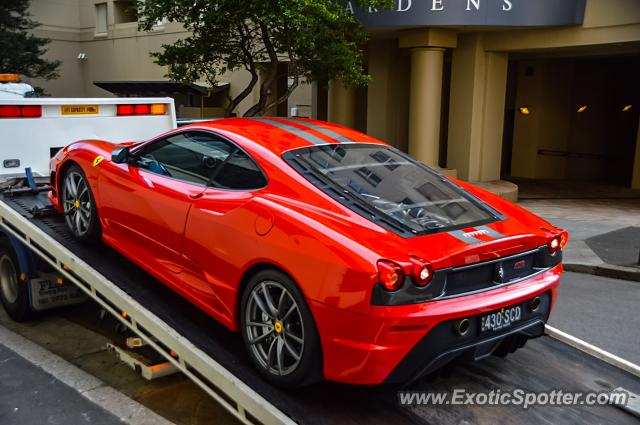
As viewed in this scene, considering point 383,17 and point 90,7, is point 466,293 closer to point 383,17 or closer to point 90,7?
point 383,17

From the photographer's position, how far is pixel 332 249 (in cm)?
315

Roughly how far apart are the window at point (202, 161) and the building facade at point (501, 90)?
33.5 ft

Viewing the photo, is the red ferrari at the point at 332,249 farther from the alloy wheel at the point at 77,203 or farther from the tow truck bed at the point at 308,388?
the alloy wheel at the point at 77,203

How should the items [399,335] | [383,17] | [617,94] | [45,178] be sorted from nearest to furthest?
[399,335]
[45,178]
[383,17]
[617,94]

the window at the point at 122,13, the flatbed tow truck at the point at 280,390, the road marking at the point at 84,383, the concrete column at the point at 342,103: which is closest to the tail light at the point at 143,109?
the flatbed tow truck at the point at 280,390

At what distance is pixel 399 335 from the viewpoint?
3.04m

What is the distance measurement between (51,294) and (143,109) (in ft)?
7.53

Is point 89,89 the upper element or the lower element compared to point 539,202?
upper

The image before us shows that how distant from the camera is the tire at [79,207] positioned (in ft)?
16.9

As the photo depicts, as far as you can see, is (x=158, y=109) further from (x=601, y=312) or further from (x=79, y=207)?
(x=601, y=312)

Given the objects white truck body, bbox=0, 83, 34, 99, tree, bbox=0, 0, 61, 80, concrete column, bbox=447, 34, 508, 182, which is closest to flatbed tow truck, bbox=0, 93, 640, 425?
white truck body, bbox=0, 83, 34, 99

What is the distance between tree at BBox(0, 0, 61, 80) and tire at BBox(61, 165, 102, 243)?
21.3 metres

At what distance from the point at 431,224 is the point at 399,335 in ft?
2.40

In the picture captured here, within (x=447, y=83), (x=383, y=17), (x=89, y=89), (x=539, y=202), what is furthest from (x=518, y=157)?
(x=89, y=89)
